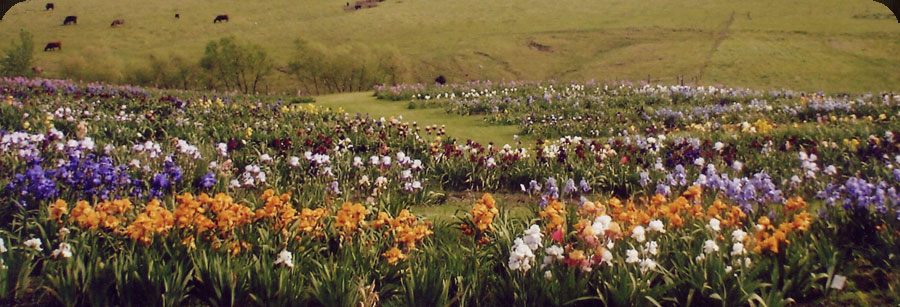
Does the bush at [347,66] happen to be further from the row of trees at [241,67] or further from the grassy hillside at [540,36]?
the grassy hillside at [540,36]

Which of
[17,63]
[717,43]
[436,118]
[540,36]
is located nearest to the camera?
[436,118]

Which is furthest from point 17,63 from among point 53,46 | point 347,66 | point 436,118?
point 436,118

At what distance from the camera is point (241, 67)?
172ft

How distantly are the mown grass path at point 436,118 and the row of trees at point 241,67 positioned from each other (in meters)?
24.2

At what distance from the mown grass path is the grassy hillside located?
32.0m

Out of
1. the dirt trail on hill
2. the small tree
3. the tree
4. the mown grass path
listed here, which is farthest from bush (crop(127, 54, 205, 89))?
the dirt trail on hill

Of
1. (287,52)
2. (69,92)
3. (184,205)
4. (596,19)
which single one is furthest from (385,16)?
(184,205)

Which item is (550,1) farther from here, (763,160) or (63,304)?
(63,304)

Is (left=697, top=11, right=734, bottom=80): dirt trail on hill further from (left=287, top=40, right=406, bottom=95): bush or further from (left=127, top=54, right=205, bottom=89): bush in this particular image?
(left=127, top=54, right=205, bottom=89): bush

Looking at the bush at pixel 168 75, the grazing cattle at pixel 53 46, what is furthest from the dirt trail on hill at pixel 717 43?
the grazing cattle at pixel 53 46

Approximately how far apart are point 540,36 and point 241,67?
130 feet

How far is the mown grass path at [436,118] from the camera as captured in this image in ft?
50.3

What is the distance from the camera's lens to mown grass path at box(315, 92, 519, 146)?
1534cm

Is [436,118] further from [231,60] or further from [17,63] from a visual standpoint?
[17,63]
